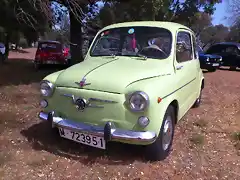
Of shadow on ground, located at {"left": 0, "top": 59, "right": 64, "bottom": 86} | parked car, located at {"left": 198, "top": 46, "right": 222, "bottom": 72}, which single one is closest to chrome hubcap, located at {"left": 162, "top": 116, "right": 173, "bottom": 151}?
shadow on ground, located at {"left": 0, "top": 59, "right": 64, "bottom": 86}

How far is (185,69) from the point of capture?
16.5 feet

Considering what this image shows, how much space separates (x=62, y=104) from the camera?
160 inches

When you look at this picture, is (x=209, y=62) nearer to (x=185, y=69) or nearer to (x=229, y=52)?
(x=229, y=52)

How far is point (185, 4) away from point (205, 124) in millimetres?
10773

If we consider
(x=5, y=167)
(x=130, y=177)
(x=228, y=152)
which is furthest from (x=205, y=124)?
(x=5, y=167)

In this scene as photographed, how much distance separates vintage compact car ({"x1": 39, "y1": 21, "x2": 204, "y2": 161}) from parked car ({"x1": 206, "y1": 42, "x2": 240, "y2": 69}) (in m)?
13.3

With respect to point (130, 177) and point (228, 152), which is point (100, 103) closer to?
point (130, 177)

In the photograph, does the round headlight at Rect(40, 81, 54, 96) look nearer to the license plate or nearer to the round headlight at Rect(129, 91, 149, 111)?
the license plate

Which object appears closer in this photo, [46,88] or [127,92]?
[127,92]

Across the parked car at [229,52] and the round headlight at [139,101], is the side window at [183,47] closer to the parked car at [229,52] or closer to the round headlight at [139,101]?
the round headlight at [139,101]

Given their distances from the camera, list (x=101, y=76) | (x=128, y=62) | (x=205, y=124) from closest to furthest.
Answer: (x=101, y=76), (x=128, y=62), (x=205, y=124)

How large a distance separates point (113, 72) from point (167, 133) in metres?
1.08

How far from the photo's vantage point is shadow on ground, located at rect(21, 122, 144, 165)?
405 cm

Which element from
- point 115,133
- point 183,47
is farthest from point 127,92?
point 183,47
